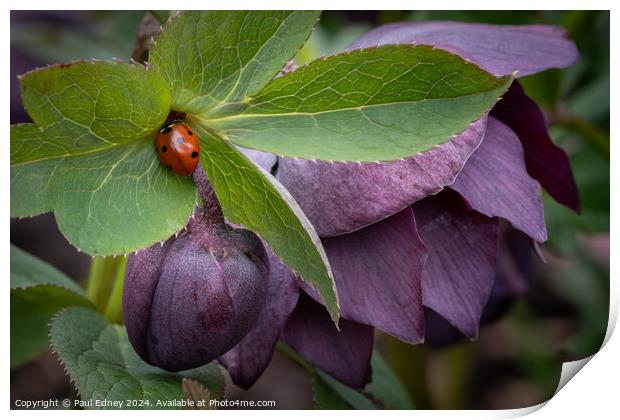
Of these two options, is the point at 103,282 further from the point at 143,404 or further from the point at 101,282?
the point at 143,404

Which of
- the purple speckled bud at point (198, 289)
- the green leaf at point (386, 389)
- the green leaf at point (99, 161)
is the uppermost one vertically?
the green leaf at point (99, 161)

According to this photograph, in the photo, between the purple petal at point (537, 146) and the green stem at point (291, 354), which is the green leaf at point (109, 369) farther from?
the purple petal at point (537, 146)

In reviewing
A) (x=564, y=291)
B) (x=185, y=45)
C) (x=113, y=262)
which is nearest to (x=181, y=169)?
(x=185, y=45)

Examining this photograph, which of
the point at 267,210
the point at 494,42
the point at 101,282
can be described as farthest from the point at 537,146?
the point at 101,282

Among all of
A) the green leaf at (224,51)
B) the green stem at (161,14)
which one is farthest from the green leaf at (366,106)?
the green stem at (161,14)
